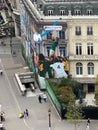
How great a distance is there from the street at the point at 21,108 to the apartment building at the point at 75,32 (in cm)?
987

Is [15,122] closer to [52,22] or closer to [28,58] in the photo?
[52,22]

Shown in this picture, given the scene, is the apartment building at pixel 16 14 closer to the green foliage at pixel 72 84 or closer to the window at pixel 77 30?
the window at pixel 77 30

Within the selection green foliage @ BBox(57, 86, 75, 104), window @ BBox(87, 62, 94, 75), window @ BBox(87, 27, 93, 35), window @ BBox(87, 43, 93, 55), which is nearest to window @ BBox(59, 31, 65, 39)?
window @ BBox(87, 27, 93, 35)

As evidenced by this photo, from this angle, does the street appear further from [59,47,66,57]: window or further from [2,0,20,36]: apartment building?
[2,0,20,36]: apartment building

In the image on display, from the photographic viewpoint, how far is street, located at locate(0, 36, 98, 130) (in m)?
123

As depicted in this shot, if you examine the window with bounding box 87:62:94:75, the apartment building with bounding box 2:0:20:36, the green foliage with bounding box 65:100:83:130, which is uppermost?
the green foliage with bounding box 65:100:83:130

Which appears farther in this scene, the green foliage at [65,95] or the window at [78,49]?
the window at [78,49]

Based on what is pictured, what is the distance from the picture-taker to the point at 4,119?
126500 millimetres

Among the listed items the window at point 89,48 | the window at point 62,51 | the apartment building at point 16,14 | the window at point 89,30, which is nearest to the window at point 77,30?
the window at point 89,30

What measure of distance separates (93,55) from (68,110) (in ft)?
71.6

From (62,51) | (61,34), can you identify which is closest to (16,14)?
(62,51)

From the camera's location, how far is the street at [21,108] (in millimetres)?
122875

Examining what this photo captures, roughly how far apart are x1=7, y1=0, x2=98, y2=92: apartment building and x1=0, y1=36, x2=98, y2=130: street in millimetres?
9868

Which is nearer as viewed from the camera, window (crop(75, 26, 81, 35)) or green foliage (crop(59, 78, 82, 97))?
green foliage (crop(59, 78, 82, 97))
